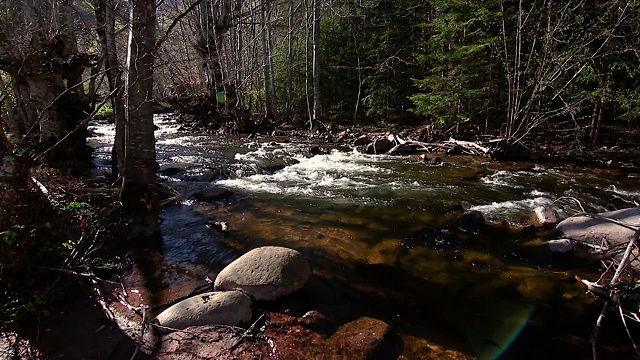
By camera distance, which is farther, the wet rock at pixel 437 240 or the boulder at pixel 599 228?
the wet rock at pixel 437 240

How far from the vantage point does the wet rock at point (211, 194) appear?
805cm

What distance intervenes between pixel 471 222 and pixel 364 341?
379 centimetres

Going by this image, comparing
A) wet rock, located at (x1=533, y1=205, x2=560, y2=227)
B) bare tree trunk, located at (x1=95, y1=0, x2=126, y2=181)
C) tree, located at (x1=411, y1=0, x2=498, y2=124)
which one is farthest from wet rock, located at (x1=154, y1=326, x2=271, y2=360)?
tree, located at (x1=411, y1=0, x2=498, y2=124)

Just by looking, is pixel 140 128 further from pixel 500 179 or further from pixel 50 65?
pixel 500 179

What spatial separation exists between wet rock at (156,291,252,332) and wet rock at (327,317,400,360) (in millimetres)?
991

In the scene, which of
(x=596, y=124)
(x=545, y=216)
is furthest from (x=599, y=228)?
(x=596, y=124)

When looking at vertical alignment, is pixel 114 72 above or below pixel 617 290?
above

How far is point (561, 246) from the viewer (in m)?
5.44

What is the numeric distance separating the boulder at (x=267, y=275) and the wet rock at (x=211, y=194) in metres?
3.82

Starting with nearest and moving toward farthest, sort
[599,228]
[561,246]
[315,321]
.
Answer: [315,321], [561,246], [599,228]

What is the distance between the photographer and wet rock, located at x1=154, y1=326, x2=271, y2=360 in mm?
3330

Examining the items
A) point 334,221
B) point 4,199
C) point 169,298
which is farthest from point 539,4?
point 4,199

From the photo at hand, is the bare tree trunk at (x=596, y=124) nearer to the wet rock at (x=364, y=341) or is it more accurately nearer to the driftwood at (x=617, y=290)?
the driftwood at (x=617, y=290)

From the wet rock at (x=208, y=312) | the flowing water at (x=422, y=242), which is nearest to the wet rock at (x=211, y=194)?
the flowing water at (x=422, y=242)
